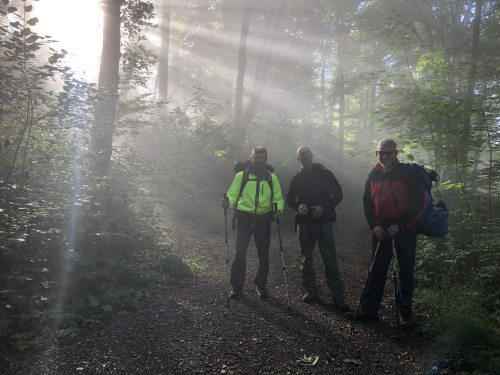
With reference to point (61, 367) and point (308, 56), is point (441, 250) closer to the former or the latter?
point (61, 367)

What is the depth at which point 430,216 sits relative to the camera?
4.20m

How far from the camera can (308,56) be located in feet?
80.2

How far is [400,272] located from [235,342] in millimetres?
2433

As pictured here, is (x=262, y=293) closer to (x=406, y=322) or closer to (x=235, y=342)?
(x=235, y=342)

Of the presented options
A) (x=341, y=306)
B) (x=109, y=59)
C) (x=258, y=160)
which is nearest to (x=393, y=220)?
(x=341, y=306)

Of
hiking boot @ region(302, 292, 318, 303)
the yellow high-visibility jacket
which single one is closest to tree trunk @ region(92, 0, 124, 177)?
the yellow high-visibility jacket

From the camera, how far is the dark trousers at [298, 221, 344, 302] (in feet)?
17.3

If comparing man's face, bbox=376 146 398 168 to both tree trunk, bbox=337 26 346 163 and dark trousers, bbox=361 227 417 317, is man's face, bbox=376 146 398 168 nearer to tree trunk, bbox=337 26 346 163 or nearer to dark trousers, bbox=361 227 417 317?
dark trousers, bbox=361 227 417 317

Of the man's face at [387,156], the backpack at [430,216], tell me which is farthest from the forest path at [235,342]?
the man's face at [387,156]

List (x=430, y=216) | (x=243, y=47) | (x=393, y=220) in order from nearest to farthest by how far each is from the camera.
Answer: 1. (x=430, y=216)
2. (x=393, y=220)
3. (x=243, y=47)

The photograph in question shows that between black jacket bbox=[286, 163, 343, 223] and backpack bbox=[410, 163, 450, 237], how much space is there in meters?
1.32

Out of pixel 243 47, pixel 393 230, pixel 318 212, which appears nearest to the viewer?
pixel 393 230

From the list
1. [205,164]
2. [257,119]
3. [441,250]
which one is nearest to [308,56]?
[257,119]

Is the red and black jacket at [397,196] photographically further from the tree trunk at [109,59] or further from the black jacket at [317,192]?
the tree trunk at [109,59]
